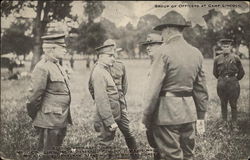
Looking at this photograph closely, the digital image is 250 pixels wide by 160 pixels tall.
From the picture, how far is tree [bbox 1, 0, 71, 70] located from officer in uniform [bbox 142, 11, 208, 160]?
114 centimetres

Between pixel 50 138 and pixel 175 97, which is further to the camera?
pixel 50 138

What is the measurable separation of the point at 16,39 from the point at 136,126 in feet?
4.84

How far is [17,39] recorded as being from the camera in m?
3.30

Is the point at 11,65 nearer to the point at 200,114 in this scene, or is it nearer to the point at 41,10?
the point at 41,10

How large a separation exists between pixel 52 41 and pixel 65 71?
0.27 metres

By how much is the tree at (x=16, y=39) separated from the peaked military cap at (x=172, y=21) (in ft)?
4.42

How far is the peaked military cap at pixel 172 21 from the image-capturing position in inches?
100

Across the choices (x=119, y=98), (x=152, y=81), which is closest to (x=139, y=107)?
(x=119, y=98)

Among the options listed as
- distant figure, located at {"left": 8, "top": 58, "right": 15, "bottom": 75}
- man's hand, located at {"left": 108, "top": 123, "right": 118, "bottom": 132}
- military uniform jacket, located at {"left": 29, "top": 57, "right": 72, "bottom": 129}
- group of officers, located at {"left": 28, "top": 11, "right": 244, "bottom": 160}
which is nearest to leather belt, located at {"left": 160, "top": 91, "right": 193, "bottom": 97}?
group of officers, located at {"left": 28, "top": 11, "right": 244, "bottom": 160}

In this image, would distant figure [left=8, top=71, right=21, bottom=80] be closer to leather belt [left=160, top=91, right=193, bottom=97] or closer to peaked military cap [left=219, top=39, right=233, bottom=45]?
leather belt [left=160, top=91, right=193, bottom=97]

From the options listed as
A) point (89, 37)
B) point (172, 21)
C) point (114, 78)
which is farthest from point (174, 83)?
point (89, 37)

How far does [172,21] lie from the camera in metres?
2.59

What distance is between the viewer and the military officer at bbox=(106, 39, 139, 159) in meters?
2.82

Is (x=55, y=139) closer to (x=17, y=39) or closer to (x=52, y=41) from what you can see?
(x=52, y=41)
